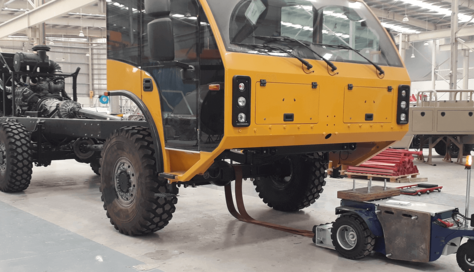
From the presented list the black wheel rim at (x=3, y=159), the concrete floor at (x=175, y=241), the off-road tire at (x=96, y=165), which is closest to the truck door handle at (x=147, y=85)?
the concrete floor at (x=175, y=241)

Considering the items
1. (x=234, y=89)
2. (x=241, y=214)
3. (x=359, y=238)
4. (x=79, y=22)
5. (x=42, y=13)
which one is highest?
(x=79, y=22)

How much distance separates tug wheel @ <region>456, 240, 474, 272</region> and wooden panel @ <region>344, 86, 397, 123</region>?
1.44 m

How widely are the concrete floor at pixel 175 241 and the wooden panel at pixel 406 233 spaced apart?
16 cm

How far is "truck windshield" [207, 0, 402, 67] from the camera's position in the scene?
163 inches

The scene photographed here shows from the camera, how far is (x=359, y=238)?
14.0 ft

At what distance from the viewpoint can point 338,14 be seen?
4922 mm

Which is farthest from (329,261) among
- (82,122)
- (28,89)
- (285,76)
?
(28,89)

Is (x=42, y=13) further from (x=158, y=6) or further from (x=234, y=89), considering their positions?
→ (x=234, y=89)

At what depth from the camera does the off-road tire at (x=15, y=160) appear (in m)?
7.29

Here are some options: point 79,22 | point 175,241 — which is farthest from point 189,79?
point 79,22

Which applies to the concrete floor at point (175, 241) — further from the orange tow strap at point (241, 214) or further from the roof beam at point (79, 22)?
the roof beam at point (79, 22)

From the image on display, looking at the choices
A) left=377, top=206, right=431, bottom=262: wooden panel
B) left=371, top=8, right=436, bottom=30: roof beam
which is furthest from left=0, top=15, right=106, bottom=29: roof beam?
left=377, top=206, right=431, bottom=262: wooden panel

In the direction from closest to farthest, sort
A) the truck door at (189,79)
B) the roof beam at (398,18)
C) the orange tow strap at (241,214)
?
1. the truck door at (189,79)
2. the orange tow strap at (241,214)
3. the roof beam at (398,18)

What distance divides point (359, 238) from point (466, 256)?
0.84 metres
